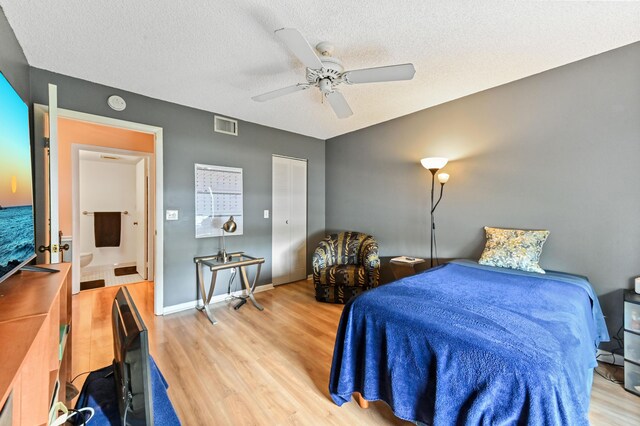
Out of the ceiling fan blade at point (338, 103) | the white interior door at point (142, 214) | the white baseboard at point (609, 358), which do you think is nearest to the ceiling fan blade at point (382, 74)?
the ceiling fan blade at point (338, 103)

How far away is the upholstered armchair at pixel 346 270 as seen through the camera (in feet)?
11.1

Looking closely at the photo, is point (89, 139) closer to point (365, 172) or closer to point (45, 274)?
point (45, 274)

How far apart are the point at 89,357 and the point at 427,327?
8.92ft

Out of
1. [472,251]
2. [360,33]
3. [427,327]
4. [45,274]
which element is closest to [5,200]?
[45,274]

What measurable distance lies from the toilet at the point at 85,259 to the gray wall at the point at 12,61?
354cm

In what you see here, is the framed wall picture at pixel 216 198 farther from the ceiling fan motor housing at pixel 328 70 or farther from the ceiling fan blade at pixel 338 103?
the ceiling fan motor housing at pixel 328 70

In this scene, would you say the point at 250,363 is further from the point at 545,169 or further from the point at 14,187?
the point at 545,169

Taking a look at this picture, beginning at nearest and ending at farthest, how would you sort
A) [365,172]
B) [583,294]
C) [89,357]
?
[583,294]
[89,357]
[365,172]

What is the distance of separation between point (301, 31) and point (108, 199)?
561cm

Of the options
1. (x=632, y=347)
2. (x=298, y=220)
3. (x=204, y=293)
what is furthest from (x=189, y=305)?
(x=632, y=347)

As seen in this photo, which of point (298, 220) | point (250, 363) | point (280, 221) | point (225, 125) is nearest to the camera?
point (250, 363)

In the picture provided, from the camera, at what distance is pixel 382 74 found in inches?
73.3

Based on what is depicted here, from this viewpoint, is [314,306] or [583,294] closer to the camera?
[583,294]

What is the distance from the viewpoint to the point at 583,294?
184cm
